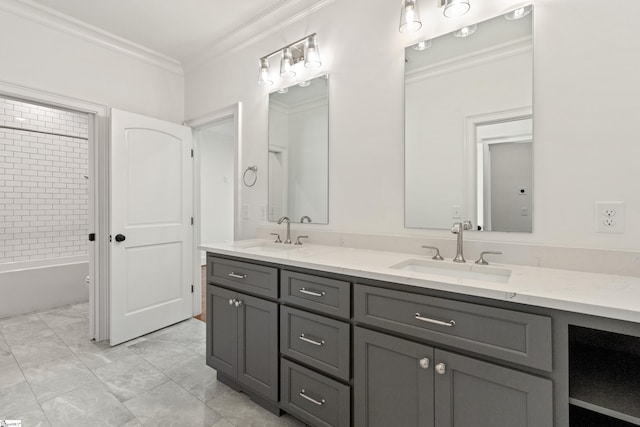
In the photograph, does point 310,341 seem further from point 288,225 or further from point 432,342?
point 288,225

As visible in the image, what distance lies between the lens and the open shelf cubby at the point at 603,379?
0.92 m

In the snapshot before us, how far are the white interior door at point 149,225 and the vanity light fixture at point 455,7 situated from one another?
8.46ft

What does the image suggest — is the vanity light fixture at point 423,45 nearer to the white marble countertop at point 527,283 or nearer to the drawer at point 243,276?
the white marble countertop at point 527,283

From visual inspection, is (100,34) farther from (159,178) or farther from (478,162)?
(478,162)

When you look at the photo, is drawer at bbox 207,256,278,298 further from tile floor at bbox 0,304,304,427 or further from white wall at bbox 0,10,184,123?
white wall at bbox 0,10,184,123

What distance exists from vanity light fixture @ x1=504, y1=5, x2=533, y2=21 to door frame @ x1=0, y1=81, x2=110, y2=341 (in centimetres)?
296

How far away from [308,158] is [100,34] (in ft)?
7.17

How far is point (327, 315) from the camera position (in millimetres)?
1448

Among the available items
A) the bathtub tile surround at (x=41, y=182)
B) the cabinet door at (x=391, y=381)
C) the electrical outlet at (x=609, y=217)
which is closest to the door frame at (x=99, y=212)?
the bathtub tile surround at (x=41, y=182)

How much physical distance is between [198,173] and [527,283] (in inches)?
123

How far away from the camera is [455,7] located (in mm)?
1576

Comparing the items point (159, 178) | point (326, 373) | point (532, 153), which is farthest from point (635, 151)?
point (159, 178)

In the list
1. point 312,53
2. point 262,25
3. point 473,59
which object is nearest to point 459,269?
point 473,59

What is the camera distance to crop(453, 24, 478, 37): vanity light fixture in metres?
1.60
